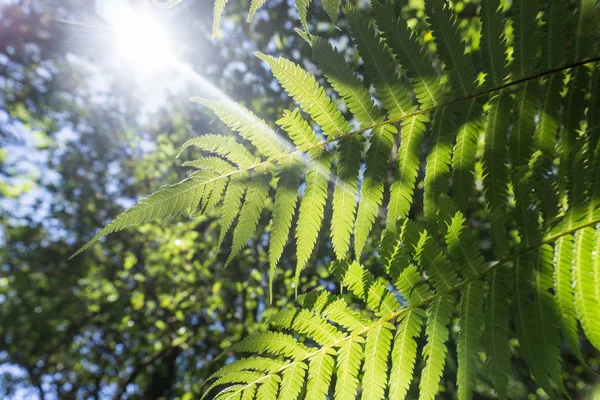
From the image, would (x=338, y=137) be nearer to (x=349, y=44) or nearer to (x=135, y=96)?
(x=349, y=44)

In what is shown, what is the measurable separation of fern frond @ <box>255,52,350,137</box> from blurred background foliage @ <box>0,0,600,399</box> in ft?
13.0

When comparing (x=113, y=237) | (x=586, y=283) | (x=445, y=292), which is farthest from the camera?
(x=113, y=237)

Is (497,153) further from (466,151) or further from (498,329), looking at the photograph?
(498,329)

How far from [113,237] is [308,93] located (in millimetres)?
7148

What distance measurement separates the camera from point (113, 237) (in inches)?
283

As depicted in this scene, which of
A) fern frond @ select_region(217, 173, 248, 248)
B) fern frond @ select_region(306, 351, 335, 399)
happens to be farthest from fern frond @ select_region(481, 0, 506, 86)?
fern frond @ select_region(306, 351, 335, 399)

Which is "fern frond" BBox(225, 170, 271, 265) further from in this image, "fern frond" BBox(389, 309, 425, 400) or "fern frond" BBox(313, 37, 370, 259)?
"fern frond" BBox(389, 309, 425, 400)

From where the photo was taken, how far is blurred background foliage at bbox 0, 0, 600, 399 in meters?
5.52

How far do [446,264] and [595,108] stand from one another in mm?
564

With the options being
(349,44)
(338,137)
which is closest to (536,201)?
(338,137)

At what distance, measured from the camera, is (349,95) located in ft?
3.51

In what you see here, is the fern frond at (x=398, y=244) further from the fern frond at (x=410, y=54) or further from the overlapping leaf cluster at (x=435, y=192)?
the fern frond at (x=410, y=54)

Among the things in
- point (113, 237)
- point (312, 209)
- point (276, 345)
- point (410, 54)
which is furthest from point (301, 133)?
point (113, 237)

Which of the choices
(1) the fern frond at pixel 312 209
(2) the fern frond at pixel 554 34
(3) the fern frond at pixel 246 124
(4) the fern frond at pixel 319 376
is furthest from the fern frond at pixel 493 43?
(4) the fern frond at pixel 319 376
